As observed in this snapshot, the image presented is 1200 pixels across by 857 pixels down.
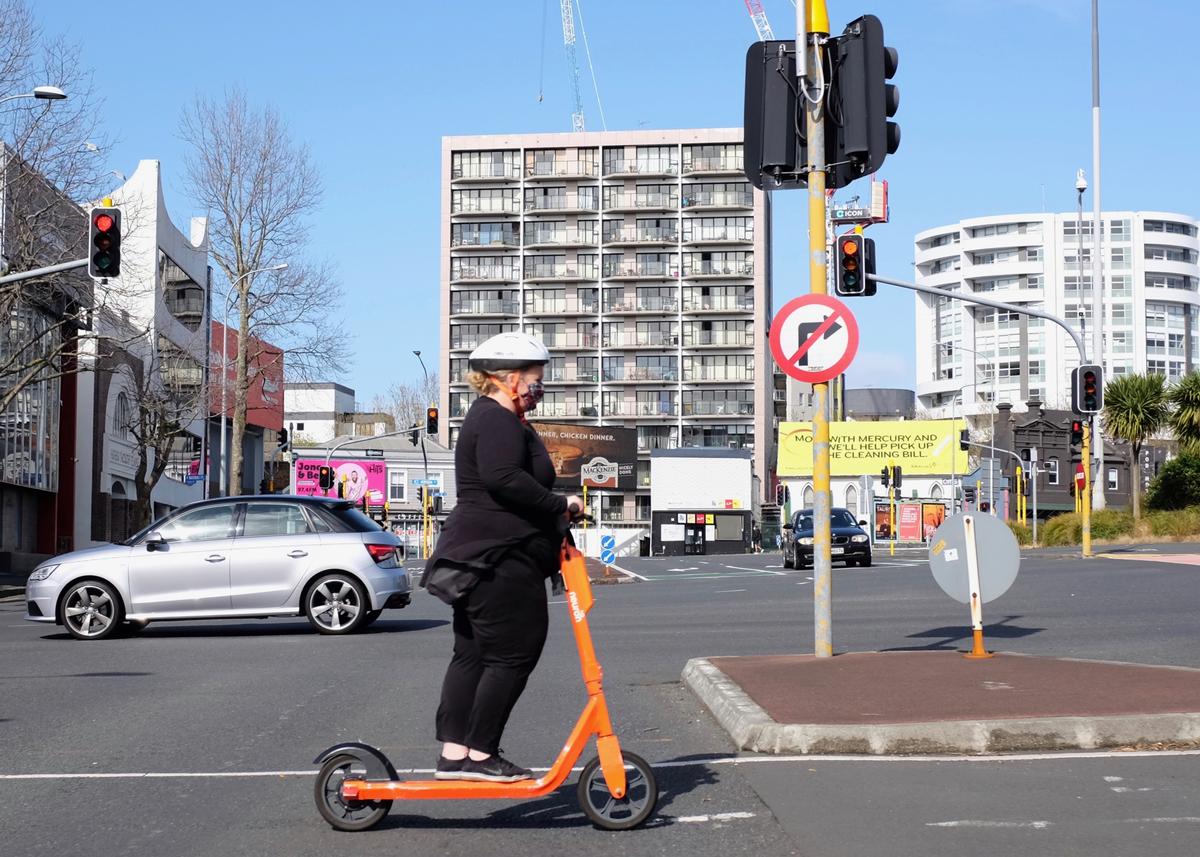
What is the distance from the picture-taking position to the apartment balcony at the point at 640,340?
10481cm

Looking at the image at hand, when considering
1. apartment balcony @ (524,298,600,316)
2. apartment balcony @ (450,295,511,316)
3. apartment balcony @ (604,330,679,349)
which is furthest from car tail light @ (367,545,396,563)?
apartment balcony @ (450,295,511,316)

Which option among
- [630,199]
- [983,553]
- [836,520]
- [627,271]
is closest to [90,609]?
[983,553]

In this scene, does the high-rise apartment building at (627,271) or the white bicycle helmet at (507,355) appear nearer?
the white bicycle helmet at (507,355)

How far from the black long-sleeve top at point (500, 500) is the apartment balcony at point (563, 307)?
9978 cm

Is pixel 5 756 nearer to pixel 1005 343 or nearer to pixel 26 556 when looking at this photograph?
pixel 26 556

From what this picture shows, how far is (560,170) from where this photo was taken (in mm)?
105062

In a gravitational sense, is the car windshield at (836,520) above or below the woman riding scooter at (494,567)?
below

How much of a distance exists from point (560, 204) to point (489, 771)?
333ft

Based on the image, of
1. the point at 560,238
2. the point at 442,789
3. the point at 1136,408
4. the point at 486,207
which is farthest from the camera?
the point at 486,207

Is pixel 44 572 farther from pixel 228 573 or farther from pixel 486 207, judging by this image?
pixel 486 207

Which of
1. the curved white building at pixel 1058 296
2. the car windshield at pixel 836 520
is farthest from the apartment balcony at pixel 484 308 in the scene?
the car windshield at pixel 836 520

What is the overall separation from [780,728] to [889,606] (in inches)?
504

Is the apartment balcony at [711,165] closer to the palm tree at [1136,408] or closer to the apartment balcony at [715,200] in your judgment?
the apartment balcony at [715,200]

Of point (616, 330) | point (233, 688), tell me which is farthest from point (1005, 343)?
point (233, 688)
